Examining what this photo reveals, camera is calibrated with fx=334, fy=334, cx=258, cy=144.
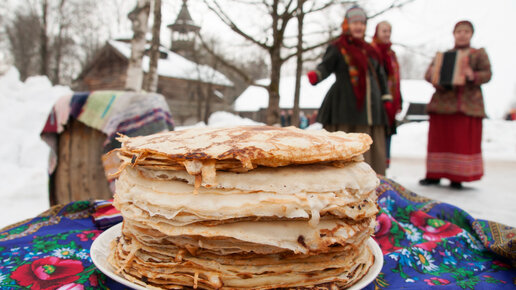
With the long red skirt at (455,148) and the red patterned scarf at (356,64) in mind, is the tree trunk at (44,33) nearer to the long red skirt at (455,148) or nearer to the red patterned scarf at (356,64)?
the red patterned scarf at (356,64)

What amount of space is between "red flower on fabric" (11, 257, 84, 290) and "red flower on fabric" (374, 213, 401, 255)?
105 centimetres

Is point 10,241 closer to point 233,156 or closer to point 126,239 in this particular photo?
point 126,239

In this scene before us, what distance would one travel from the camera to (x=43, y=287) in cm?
88

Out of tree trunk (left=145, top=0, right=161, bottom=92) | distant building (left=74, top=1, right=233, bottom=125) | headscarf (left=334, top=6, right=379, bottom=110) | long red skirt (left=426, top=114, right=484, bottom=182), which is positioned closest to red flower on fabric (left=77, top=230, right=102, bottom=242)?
headscarf (left=334, top=6, right=379, bottom=110)

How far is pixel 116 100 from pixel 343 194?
2030 millimetres

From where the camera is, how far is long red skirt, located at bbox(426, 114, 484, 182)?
145 inches

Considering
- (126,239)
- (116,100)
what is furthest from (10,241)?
(116,100)

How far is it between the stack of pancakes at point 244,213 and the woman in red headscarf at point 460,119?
3.45 m

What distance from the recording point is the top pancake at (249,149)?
2.19 ft

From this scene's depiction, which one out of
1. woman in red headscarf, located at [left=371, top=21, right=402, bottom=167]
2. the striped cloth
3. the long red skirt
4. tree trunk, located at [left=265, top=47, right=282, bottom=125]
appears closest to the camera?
the striped cloth

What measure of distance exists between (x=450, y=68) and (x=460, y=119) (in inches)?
22.8

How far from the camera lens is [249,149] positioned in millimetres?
675

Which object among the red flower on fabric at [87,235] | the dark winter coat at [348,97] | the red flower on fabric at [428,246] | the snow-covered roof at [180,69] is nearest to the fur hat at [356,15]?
the dark winter coat at [348,97]

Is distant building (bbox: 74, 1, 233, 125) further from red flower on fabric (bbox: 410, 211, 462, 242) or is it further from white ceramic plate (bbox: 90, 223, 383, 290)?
white ceramic plate (bbox: 90, 223, 383, 290)
